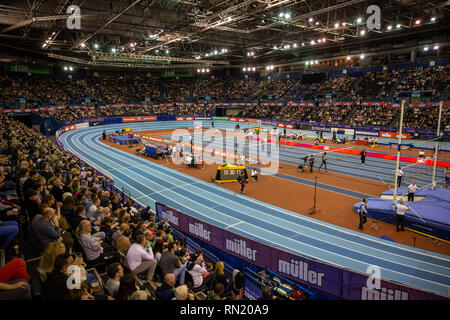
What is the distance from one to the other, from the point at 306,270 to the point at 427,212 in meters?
7.96

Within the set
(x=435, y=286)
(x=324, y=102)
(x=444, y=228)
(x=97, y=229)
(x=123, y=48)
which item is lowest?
(x=435, y=286)

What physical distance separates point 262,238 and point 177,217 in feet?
11.8

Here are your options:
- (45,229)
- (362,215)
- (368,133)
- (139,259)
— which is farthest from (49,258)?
(368,133)

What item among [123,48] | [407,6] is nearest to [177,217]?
[407,6]

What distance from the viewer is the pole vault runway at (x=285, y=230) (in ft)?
30.5

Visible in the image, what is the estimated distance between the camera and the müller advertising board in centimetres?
609

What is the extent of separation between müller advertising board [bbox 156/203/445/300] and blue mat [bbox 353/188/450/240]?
22.5 ft

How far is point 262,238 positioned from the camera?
37.7 ft

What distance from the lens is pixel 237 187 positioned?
1859cm

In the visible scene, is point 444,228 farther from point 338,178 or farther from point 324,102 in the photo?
point 324,102

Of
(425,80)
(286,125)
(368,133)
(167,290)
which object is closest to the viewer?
(167,290)

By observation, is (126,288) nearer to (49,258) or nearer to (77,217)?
(49,258)

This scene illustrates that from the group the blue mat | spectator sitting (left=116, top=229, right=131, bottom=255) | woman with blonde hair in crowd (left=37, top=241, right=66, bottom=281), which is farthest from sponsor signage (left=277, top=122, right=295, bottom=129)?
woman with blonde hair in crowd (left=37, top=241, right=66, bottom=281)

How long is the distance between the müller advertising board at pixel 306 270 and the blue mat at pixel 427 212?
6.87 m
